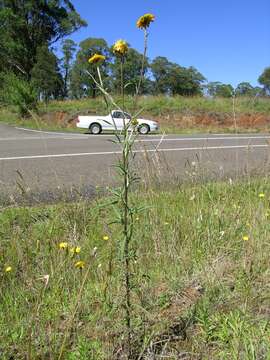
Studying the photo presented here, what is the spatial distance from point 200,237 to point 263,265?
537mm

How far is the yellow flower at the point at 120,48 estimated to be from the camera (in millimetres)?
1439

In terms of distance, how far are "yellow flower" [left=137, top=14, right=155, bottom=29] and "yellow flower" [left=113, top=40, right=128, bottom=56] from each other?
96mm

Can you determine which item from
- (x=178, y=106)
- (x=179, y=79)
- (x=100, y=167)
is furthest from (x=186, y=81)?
(x=100, y=167)

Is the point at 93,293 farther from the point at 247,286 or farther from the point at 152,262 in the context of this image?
the point at 247,286

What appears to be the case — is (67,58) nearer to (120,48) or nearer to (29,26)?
(29,26)

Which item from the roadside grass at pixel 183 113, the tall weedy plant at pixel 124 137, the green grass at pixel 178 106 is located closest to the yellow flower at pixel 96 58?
the tall weedy plant at pixel 124 137

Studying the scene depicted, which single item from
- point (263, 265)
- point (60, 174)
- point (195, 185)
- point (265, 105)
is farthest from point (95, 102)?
point (263, 265)

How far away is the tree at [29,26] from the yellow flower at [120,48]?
48553mm

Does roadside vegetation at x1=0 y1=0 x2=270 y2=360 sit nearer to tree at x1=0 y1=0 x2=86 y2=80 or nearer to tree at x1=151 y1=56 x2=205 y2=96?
tree at x1=0 y1=0 x2=86 y2=80

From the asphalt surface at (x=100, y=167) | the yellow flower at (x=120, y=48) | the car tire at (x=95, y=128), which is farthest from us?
the car tire at (x=95, y=128)

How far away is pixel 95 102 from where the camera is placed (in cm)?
2922

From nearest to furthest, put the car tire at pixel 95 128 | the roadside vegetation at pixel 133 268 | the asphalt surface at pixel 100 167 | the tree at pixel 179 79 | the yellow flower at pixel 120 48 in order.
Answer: the yellow flower at pixel 120 48, the roadside vegetation at pixel 133 268, the asphalt surface at pixel 100 167, the car tire at pixel 95 128, the tree at pixel 179 79

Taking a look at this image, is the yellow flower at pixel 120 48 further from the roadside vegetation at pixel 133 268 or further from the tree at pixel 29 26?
the tree at pixel 29 26

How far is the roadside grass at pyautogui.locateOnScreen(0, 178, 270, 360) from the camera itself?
5.89 ft
